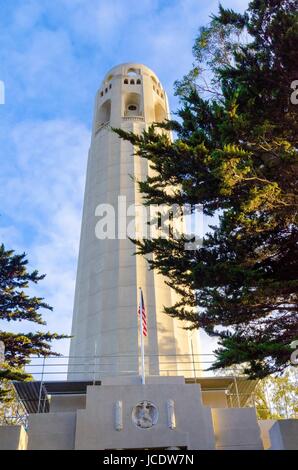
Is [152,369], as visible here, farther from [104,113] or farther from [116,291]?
[104,113]

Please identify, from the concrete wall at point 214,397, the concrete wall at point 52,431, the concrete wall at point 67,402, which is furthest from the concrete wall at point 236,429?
the concrete wall at point 67,402

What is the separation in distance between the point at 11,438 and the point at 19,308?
5340mm

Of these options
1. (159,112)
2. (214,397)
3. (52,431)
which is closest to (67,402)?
(52,431)

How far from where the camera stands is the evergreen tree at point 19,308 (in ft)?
54.4

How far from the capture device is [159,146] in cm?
1107

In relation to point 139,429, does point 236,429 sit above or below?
above

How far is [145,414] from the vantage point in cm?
1410

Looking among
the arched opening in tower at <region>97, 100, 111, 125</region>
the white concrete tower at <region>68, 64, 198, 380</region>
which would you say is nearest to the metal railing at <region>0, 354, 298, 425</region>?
the white concrete tower at <region>68, 64, 198, 380</region>

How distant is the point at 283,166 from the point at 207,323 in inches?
168

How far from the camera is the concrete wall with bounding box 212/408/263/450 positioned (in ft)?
48.3

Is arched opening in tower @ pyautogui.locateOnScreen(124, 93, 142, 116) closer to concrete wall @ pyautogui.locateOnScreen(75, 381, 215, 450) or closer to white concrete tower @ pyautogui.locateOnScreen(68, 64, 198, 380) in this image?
white concrete tower @ pyautogui.locateOnScreen(68, 64, 198, 380)

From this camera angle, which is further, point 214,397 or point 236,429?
point 214,397
